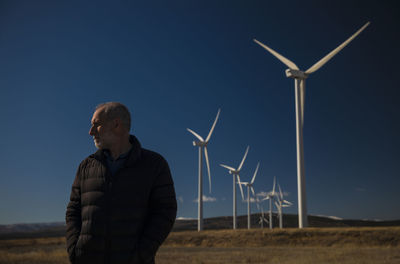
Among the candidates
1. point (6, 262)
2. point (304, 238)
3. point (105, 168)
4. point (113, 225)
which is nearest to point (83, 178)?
point (105, 168)

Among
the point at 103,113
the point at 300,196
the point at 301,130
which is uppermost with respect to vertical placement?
the point at 301,130

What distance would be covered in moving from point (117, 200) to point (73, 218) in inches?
24.1

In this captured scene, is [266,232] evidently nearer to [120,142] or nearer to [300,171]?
[300,171]

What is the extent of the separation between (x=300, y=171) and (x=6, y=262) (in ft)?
86.0

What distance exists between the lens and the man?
3373 millimetres

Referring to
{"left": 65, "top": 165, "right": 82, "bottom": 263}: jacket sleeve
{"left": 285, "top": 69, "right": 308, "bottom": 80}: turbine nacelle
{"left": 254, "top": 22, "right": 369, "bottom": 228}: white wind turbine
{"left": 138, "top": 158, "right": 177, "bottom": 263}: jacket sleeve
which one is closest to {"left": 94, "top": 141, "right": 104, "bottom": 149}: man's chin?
{"left": 65, "top": 165, "right": 82, "bottom": 263}: jacket sleeve

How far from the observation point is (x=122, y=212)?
135 inches

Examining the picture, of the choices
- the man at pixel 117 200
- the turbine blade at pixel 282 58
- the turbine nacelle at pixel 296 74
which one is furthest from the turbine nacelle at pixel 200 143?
the man at pixel 117 200

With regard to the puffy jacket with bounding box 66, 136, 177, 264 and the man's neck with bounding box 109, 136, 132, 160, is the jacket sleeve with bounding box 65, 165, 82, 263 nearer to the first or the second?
the puffy jacket with bounding box 66, 136, 177, 264

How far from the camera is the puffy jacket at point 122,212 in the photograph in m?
3.37

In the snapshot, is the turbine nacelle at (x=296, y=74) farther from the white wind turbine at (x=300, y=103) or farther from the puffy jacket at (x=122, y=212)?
the puffy jacket at (x=122, y=212)

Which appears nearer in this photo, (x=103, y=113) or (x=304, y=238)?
(x=103, y=113)

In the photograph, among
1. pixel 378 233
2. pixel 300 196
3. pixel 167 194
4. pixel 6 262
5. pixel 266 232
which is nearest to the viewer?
pixel 167 194

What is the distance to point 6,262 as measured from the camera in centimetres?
1662
